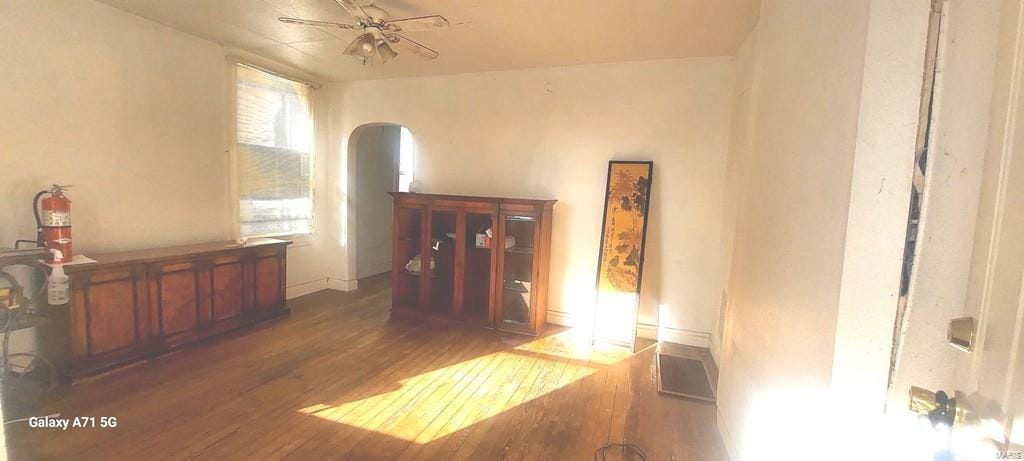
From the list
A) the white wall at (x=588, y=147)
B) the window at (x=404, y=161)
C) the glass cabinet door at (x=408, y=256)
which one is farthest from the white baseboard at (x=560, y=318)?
the window at (x=404, y=161)

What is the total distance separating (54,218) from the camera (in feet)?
7.86

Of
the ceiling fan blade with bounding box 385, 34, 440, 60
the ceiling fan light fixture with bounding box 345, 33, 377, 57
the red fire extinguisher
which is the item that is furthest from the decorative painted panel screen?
the red fire extinguisher

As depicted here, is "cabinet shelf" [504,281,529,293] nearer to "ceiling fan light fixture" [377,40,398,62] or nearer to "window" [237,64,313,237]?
"ceiling fan light fixture" [377,40,398,62]

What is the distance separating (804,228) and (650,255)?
2.31 metres

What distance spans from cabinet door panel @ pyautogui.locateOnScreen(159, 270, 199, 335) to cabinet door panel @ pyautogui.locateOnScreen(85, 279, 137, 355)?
0.18 meters

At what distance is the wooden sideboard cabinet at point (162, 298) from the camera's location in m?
2.47

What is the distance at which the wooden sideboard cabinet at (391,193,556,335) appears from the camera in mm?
3596

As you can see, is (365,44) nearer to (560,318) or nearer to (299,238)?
(299,238)

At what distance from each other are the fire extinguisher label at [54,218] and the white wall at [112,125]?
0.98ft

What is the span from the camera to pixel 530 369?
2.92 metres

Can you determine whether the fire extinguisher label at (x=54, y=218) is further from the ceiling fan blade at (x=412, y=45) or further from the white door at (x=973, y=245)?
the white door at (x=973, y=245)

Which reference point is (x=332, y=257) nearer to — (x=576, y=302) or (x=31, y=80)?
(x=31, y=80)

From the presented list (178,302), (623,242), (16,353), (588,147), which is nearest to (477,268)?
(623,242)

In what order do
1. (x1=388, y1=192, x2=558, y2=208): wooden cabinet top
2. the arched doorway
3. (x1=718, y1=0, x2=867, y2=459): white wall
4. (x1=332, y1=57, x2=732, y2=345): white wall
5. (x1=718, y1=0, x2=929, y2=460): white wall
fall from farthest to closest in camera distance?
the arched doorway
(x1=388, y1=192, x2=558, y2=208): wooden cabinet top
(x1=332, y1=57, x2=732, y2=345): white wall
(x1=718, y1=0, x2=867, y2=459): white wall
(x1=718, y1=0, x2=929, y2=460): white wall
